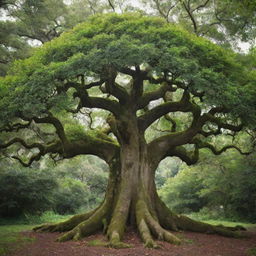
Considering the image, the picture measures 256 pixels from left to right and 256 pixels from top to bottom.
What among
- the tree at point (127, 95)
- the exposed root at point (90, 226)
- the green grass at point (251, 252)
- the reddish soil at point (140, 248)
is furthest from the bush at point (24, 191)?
the green grass at point (251, 252)

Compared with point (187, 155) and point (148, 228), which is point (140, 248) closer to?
point (148, 228)

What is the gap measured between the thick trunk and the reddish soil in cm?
60

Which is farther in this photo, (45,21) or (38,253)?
(45,21)

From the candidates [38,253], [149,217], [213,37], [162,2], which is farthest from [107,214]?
[162,2]

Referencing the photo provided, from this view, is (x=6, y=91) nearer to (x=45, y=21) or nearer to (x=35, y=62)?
(x=35, y=62)

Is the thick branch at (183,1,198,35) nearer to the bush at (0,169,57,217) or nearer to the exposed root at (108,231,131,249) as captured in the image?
the exposed root at (108,231,131,249)

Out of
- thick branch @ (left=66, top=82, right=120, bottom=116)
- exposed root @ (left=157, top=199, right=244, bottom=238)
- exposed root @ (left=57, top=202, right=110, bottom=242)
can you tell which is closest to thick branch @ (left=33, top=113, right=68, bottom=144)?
thick branch @ (left=66, top=82, right=120, bottom=116)

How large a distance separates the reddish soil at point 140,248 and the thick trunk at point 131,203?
23.7 inches

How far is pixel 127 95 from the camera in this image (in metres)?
12.8

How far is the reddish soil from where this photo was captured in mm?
8312

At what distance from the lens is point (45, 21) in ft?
51.0

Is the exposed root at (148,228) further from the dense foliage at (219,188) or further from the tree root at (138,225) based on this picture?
the dense foliage at (219,188)

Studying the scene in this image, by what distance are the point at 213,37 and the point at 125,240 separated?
9780 mm

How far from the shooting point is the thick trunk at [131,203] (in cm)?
1119
